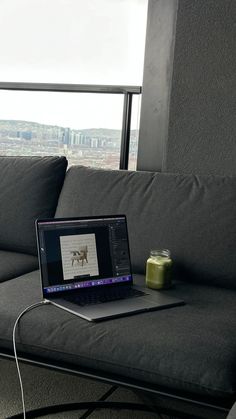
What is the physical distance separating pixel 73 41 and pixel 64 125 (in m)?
0.48

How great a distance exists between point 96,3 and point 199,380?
2258mm

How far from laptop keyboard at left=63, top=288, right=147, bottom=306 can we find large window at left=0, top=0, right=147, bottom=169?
50.6 inches

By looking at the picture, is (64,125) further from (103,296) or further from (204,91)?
(103,296)

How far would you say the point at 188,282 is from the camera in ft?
6.24

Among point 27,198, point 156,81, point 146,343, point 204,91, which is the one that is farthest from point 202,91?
point 146,343

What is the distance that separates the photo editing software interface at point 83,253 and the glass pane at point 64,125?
47.3 inches

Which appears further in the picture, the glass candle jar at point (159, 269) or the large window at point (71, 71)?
the large window at point (71, 71)

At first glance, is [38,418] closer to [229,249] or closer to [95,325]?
[95,325]

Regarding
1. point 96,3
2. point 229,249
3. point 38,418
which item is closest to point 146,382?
point 38,418

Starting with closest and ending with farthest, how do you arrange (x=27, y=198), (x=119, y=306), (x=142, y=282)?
(x=119, y=306), (x=142, y=282), (x=27, y=198)

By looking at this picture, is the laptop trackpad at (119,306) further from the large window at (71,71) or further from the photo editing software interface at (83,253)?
the large window at (71,71)

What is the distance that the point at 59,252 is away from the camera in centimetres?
166

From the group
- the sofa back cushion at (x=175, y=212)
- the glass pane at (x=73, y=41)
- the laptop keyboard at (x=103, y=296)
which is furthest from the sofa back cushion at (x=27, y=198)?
the glass pane at (x=73, y=41)

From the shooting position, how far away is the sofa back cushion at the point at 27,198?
7.30 feet
